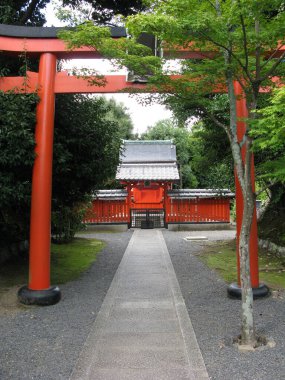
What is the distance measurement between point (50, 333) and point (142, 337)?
1162mm

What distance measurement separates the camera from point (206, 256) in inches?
406

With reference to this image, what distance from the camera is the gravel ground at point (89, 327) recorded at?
11.6 feet

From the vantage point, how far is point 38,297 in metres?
5.80

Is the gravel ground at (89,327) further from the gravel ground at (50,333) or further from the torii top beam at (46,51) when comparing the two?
the torii top beam at (46,51)

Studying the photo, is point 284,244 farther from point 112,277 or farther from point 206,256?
point 112,277

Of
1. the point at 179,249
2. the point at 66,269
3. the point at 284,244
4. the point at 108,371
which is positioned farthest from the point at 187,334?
the point at 179,249

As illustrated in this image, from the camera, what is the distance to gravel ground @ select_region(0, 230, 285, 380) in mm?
3545

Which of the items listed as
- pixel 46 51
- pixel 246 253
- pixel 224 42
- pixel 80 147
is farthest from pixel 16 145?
pixel 246 253

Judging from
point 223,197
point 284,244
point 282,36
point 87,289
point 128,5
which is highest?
point 128,5

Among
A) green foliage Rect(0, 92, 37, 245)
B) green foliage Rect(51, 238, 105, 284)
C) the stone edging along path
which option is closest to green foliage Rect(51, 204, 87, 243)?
green foliage Rect(51, 238, 105, 284)

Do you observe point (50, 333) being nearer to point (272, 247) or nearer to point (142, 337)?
point (142, 337)

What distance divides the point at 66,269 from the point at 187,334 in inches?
193

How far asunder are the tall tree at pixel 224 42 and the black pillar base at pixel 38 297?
10.1 feet

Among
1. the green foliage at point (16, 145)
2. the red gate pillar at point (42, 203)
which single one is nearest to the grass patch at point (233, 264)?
the red gate pillar at point (42, 203)
